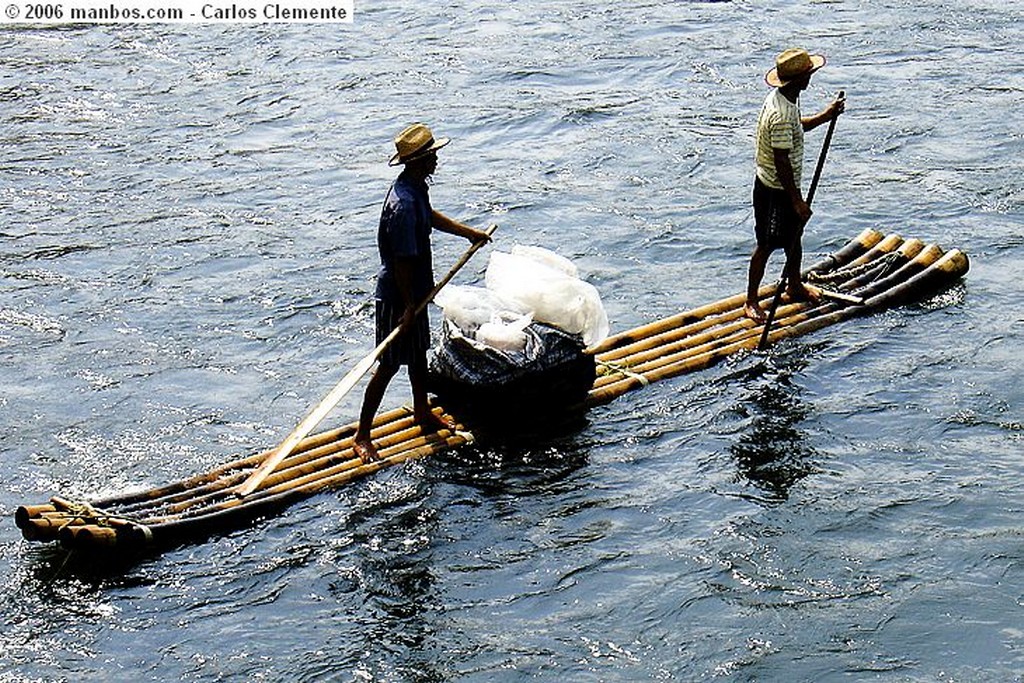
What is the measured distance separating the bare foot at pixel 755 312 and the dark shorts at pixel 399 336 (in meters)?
2.66

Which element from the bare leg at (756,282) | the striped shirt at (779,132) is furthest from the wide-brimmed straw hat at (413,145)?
the bare leg at (756,282)

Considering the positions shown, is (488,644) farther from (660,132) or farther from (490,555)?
(660,132)

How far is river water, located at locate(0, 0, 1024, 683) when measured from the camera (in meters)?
7.58

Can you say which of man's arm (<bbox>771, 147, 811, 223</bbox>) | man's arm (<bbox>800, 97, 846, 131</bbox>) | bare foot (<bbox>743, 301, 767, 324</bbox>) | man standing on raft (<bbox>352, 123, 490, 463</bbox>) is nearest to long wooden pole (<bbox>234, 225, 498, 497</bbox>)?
man standing on raft (<bbox>352, 123, 490, 463</bbox>)

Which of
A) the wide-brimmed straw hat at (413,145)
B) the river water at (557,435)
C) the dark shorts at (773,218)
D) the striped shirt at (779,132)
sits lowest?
the river water at (557,435)

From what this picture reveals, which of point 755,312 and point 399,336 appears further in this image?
point 755,312

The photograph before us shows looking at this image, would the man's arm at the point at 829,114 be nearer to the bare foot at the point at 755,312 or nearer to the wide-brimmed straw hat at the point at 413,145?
the bare foot at the point at 755,312

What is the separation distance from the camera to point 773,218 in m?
10.4

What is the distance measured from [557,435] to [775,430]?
4.35ft

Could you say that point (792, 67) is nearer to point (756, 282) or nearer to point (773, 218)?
point (773, 218)

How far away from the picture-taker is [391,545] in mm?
8266

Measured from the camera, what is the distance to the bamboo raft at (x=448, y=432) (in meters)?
7.89

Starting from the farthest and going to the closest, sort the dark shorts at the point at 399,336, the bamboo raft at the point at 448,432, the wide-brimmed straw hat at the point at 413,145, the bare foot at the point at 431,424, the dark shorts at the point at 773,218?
the dark shorts at the point at 773,218 → the bare foot at the point at 431,424 → the dark shorts at the point at 399,336 → the wide-brimmed straw hat at the point at 413,145 → the bamboo raft at the point at 448,432

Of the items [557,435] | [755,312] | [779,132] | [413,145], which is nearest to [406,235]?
[413,145]
